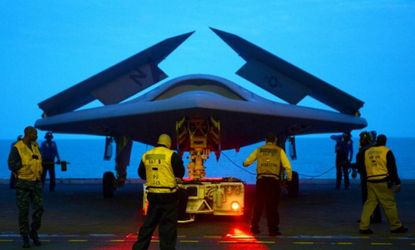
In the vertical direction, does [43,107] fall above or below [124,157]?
above

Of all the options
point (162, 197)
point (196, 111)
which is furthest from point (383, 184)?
point (162, 197)

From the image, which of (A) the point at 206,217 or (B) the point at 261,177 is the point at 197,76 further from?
(B) the point at 261,177

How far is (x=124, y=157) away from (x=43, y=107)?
7.59 ft

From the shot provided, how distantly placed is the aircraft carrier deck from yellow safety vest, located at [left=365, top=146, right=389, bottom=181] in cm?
87

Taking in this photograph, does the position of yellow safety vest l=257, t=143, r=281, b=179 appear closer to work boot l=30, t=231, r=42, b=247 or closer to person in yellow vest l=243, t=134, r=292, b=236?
person in yellow vest l=243, t=134, r=292, b=236

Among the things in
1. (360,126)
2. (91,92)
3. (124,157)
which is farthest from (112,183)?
(360,126)

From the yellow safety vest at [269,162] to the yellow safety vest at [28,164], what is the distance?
3334 millimetres

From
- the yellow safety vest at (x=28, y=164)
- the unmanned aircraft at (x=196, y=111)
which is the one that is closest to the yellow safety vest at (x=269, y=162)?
the unmanned aircraft at (x=196, y=111)

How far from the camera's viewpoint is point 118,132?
15352 millimetres

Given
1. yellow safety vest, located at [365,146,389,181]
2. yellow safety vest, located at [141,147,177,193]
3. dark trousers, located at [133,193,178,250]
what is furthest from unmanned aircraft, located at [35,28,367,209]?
dark trousers, located at [133,193,178,250]

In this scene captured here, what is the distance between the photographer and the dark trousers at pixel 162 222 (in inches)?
282

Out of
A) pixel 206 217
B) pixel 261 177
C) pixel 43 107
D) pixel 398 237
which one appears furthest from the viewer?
pixel 43 107

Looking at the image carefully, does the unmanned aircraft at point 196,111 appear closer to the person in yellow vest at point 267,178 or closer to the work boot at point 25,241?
the person in yellow vest at point 267,178

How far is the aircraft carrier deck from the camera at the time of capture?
8398 millimetres
